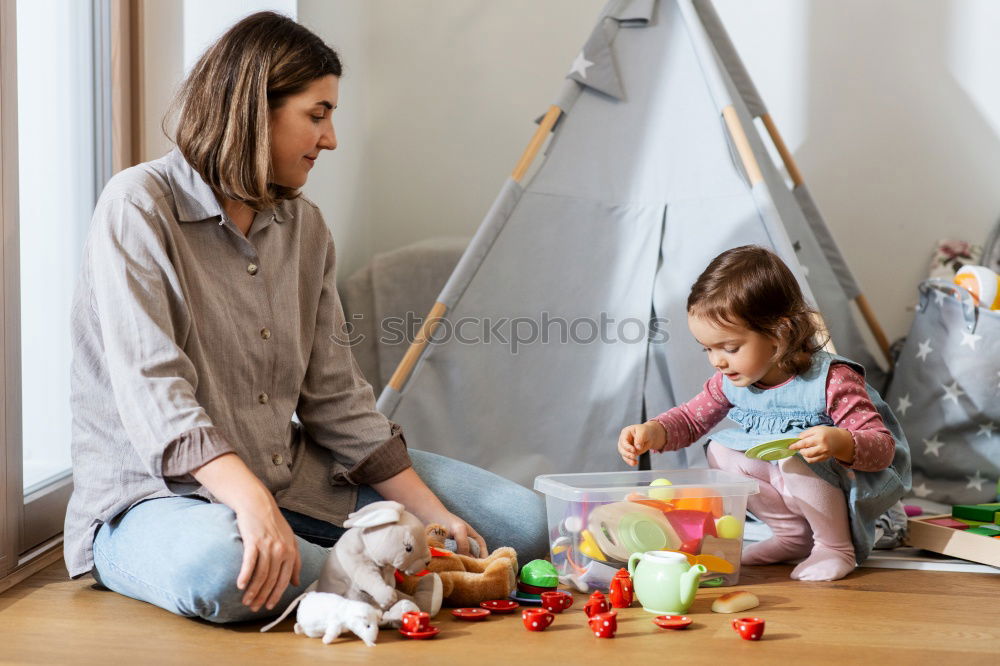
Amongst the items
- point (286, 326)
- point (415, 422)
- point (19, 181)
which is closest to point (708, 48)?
point (415, 422)

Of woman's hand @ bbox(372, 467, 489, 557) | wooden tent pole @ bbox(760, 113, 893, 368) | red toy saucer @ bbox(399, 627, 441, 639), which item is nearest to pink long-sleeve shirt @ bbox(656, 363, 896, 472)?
woman's hand @ bbox(372, 467, 489, 557)

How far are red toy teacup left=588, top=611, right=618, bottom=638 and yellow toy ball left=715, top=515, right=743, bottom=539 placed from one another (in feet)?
1.01

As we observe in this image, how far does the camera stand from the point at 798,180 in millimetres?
2299

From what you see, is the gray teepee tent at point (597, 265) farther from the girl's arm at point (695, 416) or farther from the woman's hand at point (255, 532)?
the woman's hand at point (255, 532)

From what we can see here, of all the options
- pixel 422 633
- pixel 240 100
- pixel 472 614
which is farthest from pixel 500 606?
pixel 240 100

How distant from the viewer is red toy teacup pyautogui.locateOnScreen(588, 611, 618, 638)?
4.08ft

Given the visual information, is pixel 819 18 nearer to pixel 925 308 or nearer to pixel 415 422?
pixel 925 308

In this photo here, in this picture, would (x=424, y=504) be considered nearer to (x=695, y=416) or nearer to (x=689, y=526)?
(x=689, y=526)

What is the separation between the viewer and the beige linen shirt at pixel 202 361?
1.23 meters

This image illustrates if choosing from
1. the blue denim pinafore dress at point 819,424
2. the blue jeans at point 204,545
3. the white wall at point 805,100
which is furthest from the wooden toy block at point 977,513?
the white wall at point 805,100

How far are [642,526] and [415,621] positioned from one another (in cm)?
40

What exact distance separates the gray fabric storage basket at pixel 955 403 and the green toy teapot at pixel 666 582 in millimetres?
1023

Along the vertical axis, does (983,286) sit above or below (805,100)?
below

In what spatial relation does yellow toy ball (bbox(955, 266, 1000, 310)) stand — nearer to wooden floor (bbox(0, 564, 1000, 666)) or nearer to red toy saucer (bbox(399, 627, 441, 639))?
wooden floor (bbox(0, 564, 1000, 666))
